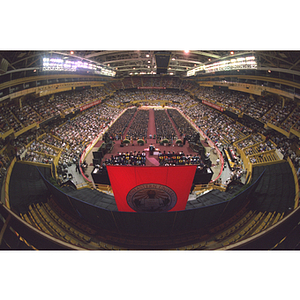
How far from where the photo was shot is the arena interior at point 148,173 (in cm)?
680

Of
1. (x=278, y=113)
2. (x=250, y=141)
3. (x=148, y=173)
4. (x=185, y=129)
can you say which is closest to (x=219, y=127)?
(x=185, y=129)

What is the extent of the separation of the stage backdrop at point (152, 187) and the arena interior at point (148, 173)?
0.18 ft

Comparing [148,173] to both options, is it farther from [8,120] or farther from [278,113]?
[278,113]

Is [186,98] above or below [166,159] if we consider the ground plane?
above

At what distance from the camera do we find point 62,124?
72.9 feet

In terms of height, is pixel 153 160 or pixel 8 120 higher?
pixel 8 120

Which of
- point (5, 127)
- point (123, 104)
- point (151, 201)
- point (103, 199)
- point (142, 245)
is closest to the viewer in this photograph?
point (142, 245)

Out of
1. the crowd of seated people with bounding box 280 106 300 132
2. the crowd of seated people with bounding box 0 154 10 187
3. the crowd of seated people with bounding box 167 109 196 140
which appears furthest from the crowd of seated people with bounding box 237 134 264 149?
the crowd of seated people with bounding box 0 154 10 187

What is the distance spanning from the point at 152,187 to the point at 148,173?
0.80m

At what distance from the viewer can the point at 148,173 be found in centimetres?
721

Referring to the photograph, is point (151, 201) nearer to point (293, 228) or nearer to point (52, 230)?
point (52, 230)

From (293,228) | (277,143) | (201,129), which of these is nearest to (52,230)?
(293,228)

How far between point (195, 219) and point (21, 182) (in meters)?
11.8

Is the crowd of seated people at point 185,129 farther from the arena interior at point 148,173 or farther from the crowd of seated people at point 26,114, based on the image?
the crowd of seated people at point 26,114
